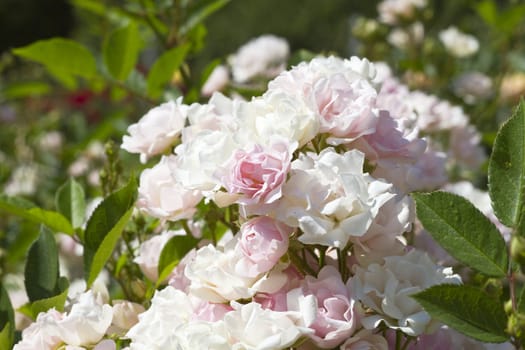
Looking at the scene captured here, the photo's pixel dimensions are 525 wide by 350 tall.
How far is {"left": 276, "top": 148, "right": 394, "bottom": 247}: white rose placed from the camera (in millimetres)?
606

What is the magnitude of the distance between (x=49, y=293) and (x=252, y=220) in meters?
0.26

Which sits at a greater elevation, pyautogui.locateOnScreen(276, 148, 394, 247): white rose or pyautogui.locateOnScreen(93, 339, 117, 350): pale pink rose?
pyautogui.locateOnScreen(276, 148, 394, 247): white rose

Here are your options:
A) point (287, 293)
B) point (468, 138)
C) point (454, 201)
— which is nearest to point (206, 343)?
point (287, 293)

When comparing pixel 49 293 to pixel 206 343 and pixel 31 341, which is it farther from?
pixel 206 343

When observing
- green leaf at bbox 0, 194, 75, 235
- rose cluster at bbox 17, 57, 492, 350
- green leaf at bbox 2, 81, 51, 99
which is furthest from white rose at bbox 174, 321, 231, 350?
green leaf at bbox 2, 81, 51, 99

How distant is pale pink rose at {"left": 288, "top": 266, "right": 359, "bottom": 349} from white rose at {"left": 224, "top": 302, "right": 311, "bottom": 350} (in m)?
0.02

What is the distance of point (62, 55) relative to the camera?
1.25 m

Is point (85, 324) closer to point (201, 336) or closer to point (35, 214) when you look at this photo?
point (201, 336)

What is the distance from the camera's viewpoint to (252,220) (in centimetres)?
64

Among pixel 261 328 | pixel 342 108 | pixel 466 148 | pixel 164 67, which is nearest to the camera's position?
pixel 261 328

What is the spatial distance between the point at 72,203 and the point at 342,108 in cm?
42

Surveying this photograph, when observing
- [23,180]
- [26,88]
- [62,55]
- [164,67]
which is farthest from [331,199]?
[23,180]

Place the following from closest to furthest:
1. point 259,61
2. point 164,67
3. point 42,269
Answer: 1. point 42,269
2. point 164,67
3. point 259,61

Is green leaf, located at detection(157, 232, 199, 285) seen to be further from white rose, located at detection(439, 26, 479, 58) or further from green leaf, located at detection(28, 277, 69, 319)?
white rose, located at detection(439, 26, 479, 58)
